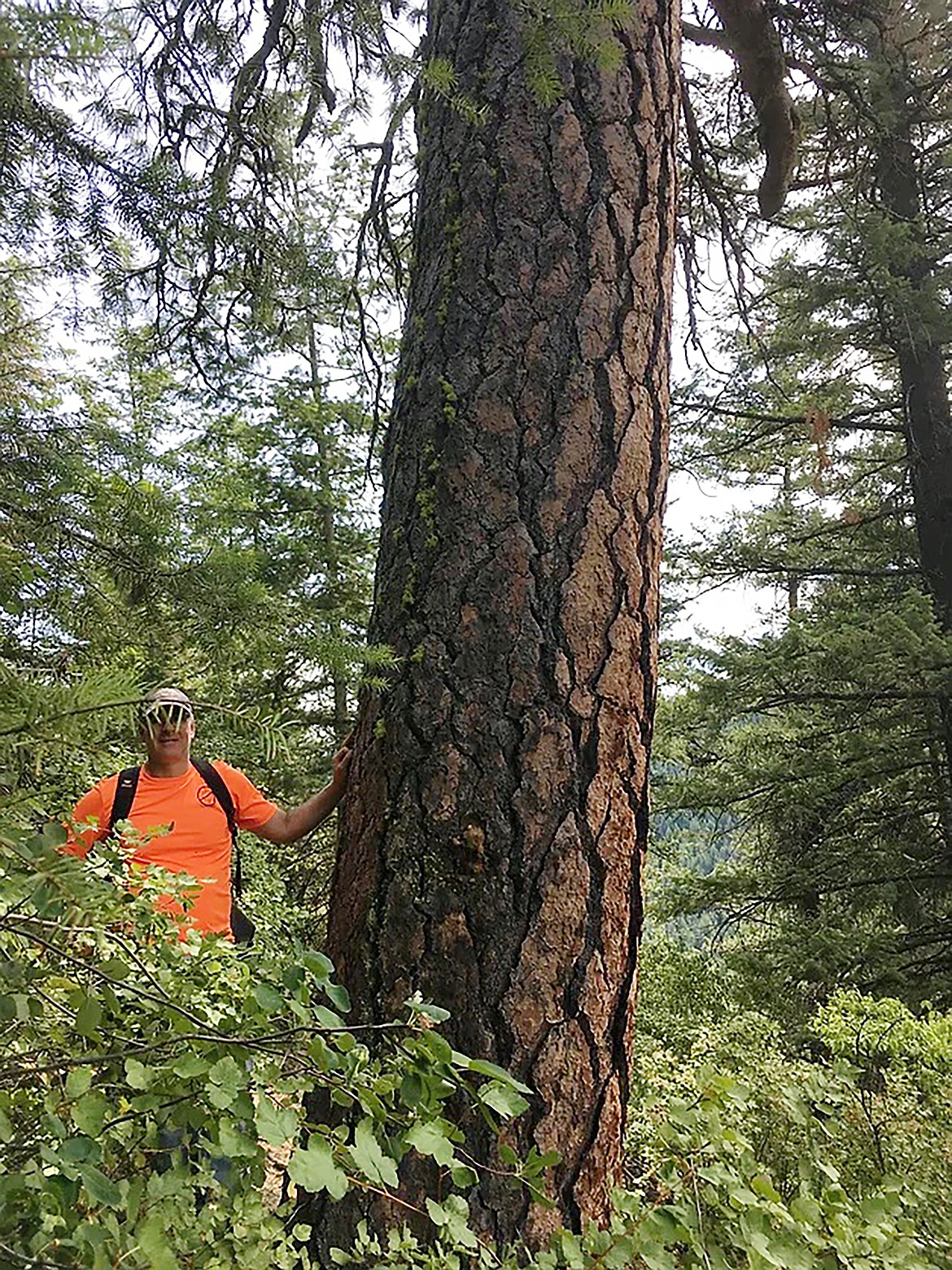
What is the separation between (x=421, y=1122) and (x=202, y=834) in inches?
82.8

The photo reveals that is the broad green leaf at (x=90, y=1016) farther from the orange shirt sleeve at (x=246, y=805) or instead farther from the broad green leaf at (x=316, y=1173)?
the orange shirt sleeve at (x=246, y=805)

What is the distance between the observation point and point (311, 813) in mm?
2639

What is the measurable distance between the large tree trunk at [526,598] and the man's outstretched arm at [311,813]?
325 millimetres

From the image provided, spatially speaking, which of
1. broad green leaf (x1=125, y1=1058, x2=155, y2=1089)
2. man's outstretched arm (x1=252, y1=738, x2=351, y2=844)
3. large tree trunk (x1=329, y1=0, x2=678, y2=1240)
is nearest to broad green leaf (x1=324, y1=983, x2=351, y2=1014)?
broad green leaf (x1=125, y1=1058, x2=155, y2=1089)

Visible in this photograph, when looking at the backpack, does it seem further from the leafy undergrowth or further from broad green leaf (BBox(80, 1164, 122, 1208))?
broad green leaf (BBox(80, 1164, 122, 1208))

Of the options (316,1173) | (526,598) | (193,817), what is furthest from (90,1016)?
(193,817)

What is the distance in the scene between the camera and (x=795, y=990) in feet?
22.4

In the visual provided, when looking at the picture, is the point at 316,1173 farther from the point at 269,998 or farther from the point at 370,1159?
the point at 269,998

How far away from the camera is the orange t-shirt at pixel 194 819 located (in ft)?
9.25

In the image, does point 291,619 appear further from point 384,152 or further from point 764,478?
point 764,478

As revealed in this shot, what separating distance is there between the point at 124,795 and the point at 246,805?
1.34ft

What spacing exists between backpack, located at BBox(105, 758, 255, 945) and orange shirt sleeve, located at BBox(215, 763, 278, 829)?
0.07 ft

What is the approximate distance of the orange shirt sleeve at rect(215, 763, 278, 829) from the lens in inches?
120

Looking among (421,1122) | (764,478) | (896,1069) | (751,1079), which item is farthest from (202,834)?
(764,478)
